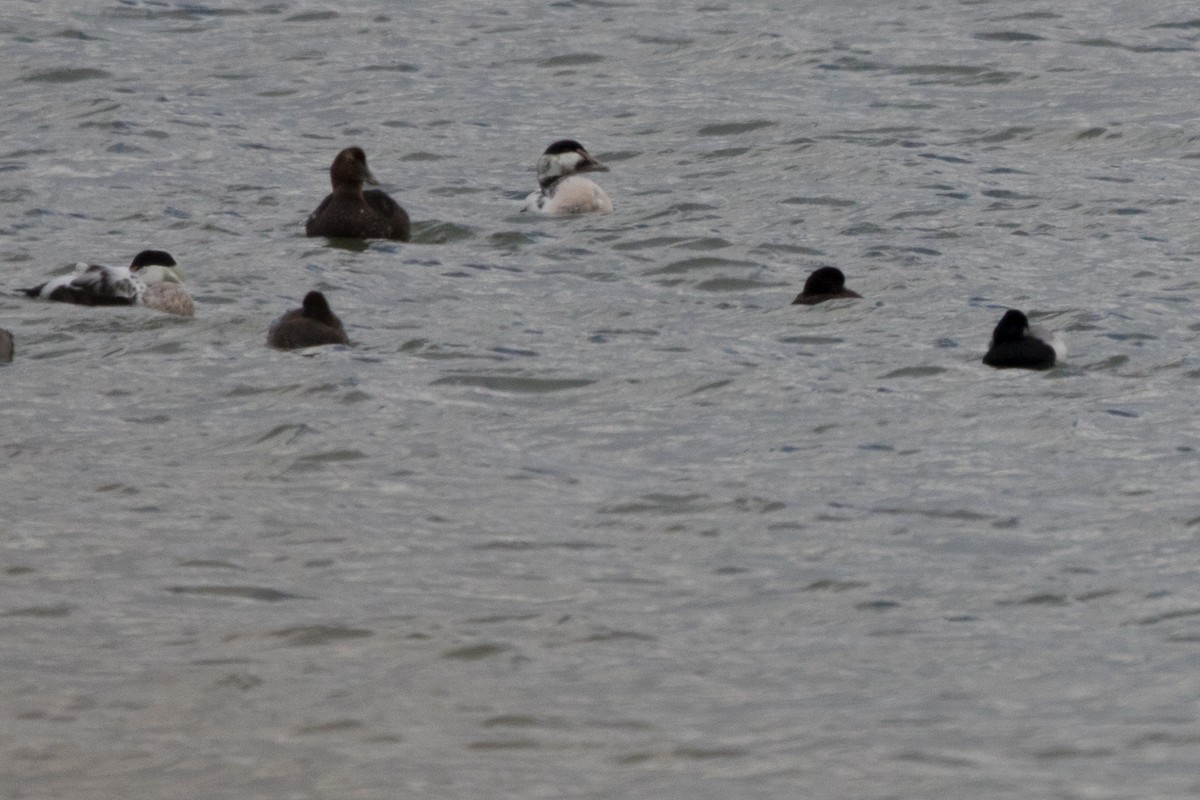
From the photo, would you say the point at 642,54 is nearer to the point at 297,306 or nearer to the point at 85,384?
the point at 297,306

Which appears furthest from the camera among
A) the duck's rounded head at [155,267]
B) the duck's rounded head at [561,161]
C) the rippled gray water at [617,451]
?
the duck's rounded head at [561,161]

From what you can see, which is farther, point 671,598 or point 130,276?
point 130,276

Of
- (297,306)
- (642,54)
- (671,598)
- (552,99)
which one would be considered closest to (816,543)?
(671,598)

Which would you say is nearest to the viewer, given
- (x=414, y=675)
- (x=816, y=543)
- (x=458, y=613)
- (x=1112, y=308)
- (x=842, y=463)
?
(x=414, y=675)

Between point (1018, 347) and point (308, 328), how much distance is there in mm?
4163

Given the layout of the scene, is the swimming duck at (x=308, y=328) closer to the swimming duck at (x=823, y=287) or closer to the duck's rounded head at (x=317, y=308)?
the duck's rounded head at (x=317, y=308)

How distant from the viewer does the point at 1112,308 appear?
14.8 meters

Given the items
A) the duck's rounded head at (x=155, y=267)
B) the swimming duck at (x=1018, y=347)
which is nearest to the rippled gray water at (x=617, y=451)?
Answer: the swimming duck at (x=1018, y=347)

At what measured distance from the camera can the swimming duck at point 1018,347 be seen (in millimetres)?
13234

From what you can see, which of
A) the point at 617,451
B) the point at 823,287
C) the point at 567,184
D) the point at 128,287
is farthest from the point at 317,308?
the point at 567,184

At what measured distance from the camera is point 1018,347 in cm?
1326

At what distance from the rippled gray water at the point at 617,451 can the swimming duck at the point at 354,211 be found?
12.2 inches

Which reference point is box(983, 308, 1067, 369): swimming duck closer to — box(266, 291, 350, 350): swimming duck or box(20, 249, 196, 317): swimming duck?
box(266, 291, 350, 350): swimming duck

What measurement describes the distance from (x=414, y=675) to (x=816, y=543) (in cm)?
234
